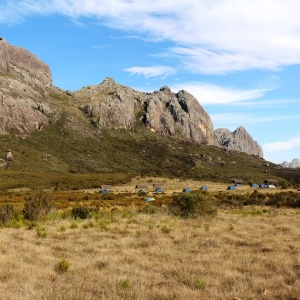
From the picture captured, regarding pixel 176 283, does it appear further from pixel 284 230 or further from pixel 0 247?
pixel 284 230

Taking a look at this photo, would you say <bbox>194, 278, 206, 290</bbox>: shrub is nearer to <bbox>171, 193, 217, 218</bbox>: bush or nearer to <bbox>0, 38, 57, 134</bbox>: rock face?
<bbox>171, 193, 217, 218</bbox>: bush

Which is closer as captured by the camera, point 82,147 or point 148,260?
point 148,260

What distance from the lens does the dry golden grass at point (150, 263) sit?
7809 mm

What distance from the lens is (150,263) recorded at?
10688 millimetres

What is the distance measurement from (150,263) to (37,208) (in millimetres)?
13574

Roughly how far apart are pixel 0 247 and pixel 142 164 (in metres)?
140

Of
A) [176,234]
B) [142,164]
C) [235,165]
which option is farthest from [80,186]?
[235,165]

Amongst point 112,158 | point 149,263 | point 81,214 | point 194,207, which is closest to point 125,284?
point 149,263

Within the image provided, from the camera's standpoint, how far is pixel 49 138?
151750 mm

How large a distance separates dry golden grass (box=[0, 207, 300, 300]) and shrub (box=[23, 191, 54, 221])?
3.76 meters

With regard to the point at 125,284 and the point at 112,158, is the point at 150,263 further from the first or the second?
the point at 112,158

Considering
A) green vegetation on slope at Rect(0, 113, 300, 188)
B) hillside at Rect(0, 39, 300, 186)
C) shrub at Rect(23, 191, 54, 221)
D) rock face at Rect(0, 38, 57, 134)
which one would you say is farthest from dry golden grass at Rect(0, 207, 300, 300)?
rock face at Rect(0, 38, 57, 134)

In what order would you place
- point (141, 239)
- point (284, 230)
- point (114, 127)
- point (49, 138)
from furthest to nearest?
point (114, 127) < point (49, 138) < point (284, 230) < point (141, 239)

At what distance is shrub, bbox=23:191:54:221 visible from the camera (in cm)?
2151
